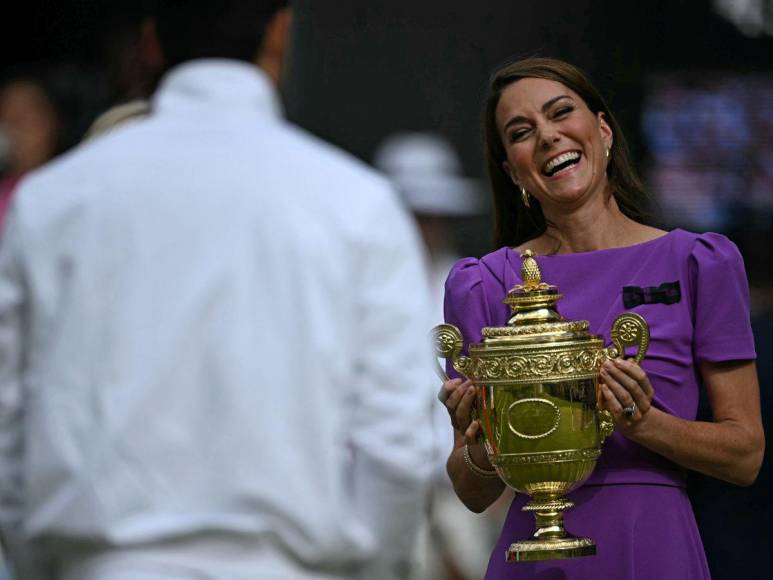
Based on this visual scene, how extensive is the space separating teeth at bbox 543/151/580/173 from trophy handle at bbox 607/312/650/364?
1.25 ft

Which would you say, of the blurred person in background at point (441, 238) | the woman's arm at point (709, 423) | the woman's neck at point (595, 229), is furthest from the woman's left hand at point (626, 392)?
the blurred person in background at point (441, 238)

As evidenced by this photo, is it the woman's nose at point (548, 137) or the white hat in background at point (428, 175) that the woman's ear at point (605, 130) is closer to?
the woman's nose at point (548, 137)

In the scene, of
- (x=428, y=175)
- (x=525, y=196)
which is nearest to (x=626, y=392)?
(x=525, y=196)

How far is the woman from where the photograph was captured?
3469 mm

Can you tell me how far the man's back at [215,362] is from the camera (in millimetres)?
2742

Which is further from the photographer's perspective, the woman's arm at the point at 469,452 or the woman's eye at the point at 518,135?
the woman's eye at the point at 518,135

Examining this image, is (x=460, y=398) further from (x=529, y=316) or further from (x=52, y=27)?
(x=52, y=27)

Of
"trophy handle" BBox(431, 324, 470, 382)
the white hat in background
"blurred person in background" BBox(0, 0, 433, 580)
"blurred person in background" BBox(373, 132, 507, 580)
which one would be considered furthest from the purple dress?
the white hat in background

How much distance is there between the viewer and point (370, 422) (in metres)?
2.80

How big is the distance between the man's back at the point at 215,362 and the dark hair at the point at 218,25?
192 mm

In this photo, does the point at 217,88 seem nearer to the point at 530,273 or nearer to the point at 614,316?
the point at 530,273

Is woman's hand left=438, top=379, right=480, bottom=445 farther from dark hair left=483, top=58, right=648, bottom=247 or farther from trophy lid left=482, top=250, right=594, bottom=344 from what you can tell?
dark hair left=483, top=58, right=648, bottom=247

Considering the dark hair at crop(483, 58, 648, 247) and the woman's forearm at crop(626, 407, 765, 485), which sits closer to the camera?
the woman's forearm at crop(626, 407, 765, 485)

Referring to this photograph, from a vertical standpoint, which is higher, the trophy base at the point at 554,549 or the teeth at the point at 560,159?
the teeth at the point at 560,159
